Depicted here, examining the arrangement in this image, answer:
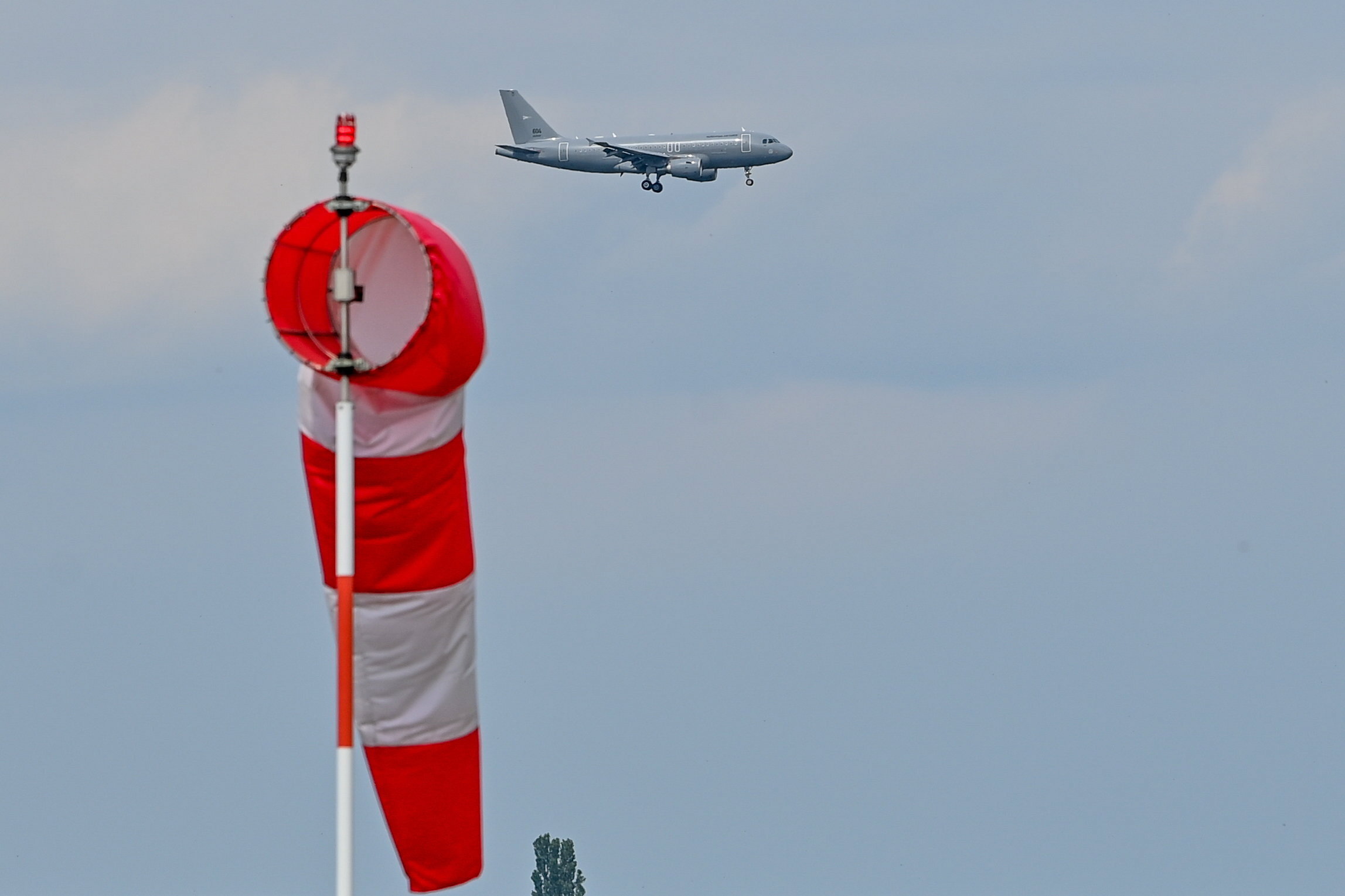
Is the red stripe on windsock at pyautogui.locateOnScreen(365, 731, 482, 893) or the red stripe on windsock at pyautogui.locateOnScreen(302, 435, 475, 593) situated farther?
the red stripe on windsock at pyautogui.locateOnScreen(365, 731, 482, 893)

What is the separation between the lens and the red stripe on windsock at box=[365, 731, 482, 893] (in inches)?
688

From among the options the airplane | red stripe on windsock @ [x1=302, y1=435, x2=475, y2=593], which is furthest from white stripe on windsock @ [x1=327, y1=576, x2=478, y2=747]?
the airplane

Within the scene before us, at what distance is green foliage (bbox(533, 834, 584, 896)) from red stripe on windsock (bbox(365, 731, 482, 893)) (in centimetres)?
14418

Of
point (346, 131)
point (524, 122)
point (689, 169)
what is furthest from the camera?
point (524, 122)

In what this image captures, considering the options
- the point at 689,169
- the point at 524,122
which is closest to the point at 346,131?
the point at 689,169

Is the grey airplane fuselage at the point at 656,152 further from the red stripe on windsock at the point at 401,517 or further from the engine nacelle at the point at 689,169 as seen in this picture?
the red stripe on windsock at the point at 401,517

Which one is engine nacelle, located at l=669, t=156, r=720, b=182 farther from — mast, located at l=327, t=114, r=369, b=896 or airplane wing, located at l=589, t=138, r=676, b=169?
mast, located at l=327, t=114, r=369, b=896

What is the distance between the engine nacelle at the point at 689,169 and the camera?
400 feet

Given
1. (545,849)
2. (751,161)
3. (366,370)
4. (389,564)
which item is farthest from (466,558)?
(545,849)

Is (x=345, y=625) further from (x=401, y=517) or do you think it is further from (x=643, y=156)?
(x=643, y=156)

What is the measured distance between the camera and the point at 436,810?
17.6m

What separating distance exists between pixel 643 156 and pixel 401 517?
10785cm

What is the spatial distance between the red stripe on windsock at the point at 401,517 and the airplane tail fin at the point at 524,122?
122289 millimetres

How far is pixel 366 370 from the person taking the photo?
15719 mm
